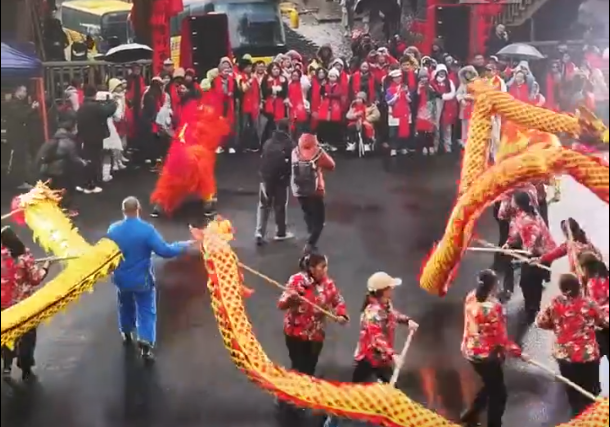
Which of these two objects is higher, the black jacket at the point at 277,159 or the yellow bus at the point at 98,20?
the yellow bus at the point at 98,20

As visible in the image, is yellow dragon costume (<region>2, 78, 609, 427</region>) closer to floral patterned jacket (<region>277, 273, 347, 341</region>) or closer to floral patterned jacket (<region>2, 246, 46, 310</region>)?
floral patterned jacket (<region>2, 246, 46, 310</region>)

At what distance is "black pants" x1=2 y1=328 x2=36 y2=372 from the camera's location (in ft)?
13.3

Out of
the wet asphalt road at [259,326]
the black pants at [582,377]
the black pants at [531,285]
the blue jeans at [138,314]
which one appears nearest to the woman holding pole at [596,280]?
the black pants at [582,377]

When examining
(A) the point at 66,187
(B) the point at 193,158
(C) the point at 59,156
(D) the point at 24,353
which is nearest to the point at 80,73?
(C) the point at 59,156

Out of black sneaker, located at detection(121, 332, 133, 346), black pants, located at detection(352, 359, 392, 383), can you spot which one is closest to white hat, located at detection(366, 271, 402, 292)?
black pants, located at detection(352, 359, 392, 383)

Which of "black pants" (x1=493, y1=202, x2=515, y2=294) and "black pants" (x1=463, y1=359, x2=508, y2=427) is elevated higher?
"black pants" (x1=493, y1=202, x2=515, y2=294)

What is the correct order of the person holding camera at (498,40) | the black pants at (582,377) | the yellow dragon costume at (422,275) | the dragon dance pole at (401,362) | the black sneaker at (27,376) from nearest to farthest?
the yellow dragon costume at (422,275) < the dragon dance pole at (401,362) < the black pants at (582,377) < the black sneaker at (27,376) < the person holding camera at (498,40)

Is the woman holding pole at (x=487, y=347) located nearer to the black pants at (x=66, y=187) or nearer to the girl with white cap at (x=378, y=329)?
the girl with white cap at (x=378, y=329)

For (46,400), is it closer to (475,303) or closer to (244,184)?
(244,184)

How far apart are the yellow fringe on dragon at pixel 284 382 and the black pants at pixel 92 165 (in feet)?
1.89

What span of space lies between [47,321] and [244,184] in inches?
42.6

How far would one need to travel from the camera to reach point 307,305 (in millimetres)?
4117

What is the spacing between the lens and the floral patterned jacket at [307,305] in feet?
13.5

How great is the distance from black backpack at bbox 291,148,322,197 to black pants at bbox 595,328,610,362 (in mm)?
1427
